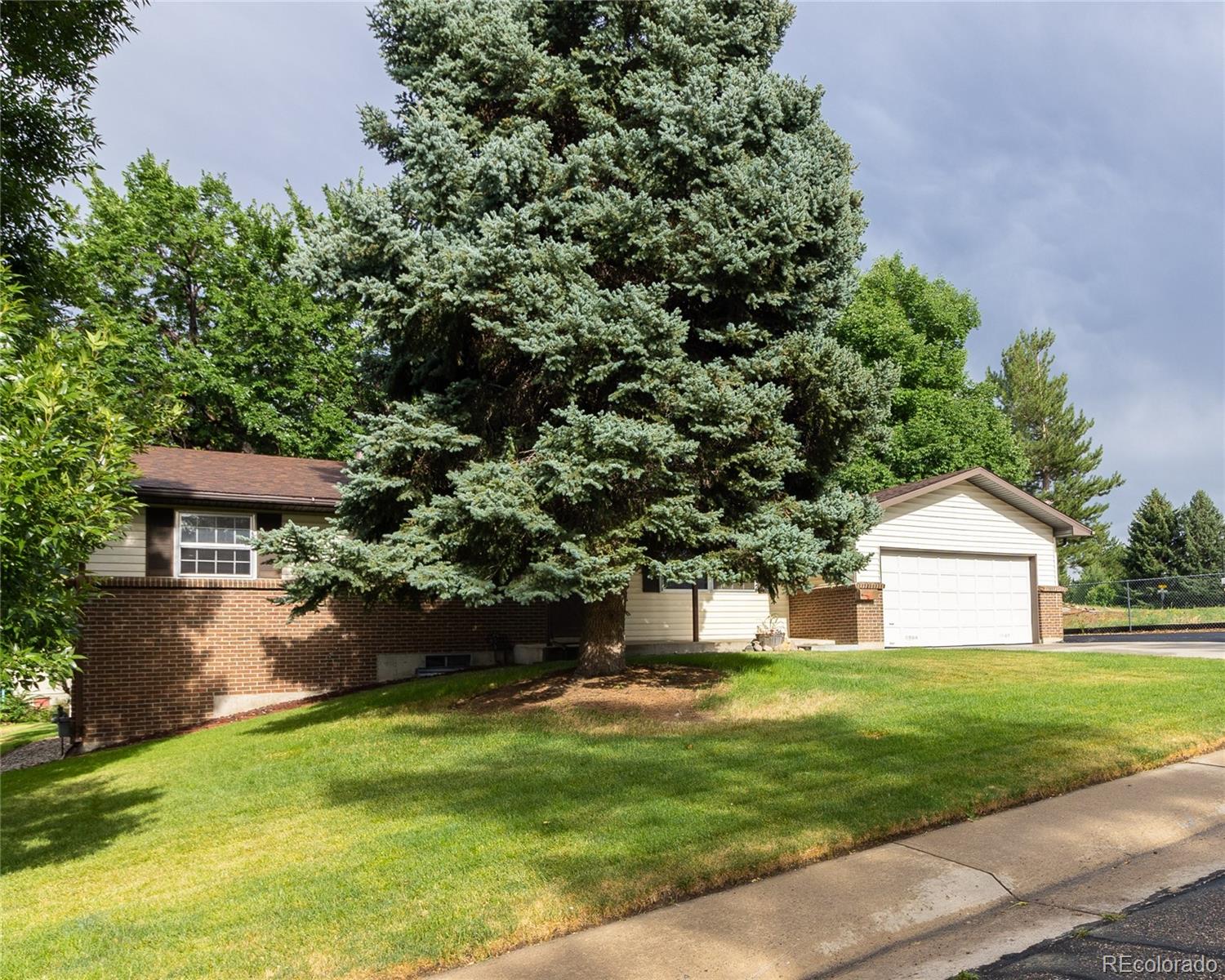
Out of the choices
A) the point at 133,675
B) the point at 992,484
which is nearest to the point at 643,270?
the point at 133,675

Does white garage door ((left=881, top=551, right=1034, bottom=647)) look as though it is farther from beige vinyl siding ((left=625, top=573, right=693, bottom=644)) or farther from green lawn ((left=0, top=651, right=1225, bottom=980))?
green lawn ((left=0, top=651, right=1225, bottom=980))

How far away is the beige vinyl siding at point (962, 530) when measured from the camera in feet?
67.5

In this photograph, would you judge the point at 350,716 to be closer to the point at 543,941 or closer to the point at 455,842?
the point at 455,842

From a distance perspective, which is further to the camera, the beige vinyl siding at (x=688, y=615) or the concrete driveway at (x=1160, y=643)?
the beige vinyl siding at (x=688, y=615)

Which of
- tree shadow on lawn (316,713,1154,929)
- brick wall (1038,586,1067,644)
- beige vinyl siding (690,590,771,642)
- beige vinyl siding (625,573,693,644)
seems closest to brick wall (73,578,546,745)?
beige vinyl siding (625,573,693,644)

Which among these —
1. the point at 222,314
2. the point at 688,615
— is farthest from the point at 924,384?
the point at 222,314

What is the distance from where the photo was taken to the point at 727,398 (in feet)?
35.9

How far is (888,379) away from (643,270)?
3581 mm

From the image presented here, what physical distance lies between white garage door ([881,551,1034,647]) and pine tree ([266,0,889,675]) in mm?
8563

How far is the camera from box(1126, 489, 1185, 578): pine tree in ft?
162

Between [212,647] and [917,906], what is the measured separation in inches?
530

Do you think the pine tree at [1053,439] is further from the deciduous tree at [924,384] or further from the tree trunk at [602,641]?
the tree trunk at [602,641]

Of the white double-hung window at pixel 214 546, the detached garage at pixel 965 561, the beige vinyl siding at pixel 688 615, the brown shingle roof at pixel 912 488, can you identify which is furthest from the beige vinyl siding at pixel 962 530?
the white double-hung window at pixel 214 546

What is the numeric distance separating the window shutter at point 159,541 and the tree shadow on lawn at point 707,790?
8180 mm
